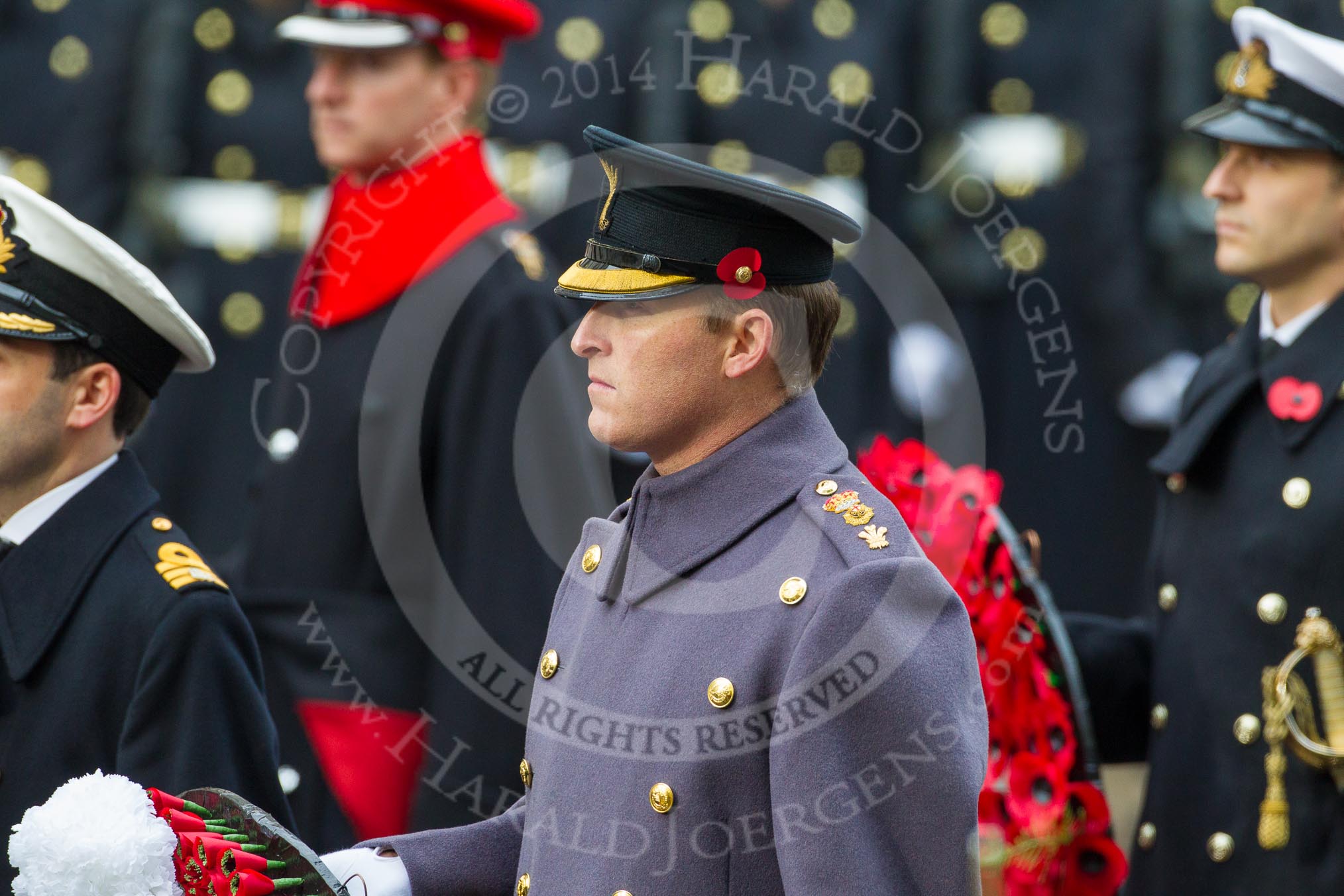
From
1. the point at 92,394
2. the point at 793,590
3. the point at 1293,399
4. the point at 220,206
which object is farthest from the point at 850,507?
the point at 220,206

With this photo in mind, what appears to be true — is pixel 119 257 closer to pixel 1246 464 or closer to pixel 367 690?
pixel 367 690

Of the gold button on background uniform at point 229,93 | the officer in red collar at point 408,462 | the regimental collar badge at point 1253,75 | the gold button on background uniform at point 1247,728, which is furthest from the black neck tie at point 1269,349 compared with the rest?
the gold button on background uniform at point 229,93

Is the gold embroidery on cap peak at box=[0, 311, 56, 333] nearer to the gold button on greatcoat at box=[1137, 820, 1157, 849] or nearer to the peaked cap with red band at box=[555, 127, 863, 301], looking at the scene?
the peaked cap with red band at box=[555, 127, 863, 301]

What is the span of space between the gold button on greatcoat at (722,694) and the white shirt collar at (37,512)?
4.65 feet

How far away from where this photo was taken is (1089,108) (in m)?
5.88

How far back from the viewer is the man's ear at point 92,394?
3.35 metres

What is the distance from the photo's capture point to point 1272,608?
3.80 metres

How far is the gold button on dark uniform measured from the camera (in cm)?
276

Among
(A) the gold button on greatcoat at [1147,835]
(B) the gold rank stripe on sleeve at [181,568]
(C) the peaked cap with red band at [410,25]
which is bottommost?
(A) the gold button on greatcoat at [1147,835]

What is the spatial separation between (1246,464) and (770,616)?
1.88 meters

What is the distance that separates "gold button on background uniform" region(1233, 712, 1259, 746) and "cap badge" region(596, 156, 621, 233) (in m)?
1.87

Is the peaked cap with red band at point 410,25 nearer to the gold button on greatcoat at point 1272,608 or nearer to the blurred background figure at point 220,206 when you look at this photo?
the blurred background figure at point 220,206

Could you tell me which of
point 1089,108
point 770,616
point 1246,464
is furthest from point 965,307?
point 770,616

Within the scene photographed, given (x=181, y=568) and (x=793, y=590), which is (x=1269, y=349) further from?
(x=181, y=568)
